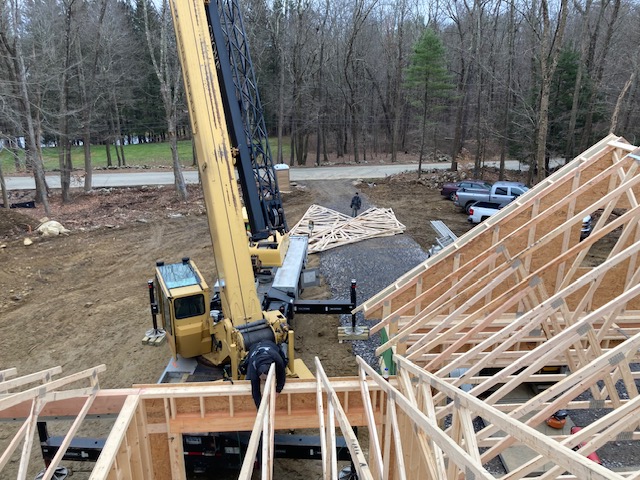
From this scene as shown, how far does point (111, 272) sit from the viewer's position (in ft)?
55.8

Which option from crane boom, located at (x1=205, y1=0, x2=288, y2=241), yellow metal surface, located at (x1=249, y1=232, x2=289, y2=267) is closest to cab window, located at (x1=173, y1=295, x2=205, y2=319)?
crane boom, located at (x1=205, y1=0, x2=288, y2=241)

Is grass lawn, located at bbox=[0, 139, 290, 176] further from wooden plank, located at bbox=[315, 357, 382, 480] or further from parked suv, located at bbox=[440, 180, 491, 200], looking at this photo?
wooden plank, located at bbox=[315, 357, 382, 480]

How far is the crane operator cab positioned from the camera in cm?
709

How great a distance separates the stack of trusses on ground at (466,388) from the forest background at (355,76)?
13027 mm

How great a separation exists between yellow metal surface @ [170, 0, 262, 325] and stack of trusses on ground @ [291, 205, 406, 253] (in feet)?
37.3

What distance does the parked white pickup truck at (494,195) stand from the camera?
2303 cm

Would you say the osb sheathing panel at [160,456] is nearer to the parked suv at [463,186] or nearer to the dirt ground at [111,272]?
the dirt ground at [111,272]

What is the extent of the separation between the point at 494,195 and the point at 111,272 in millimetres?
18716

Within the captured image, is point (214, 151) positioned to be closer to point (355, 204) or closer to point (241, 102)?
point (241, 102)

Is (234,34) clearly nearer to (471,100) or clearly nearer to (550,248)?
(550,248)

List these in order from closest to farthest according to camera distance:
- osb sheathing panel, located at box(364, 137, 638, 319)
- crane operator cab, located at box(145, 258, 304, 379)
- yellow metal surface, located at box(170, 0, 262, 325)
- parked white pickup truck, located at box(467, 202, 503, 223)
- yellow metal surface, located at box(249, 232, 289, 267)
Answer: yellow metal surface, located at box(170, 0, 262, 325), crane operator cab, located at box(145, 258, 304, 379), osb sheathing panel, located at box(364, 137, 638, 319), yellow metal surface, located at box(249, 232, 289, 267), parked white pickup truck, located at box(467, 202, 503, 223)

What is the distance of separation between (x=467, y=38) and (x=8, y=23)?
35357 millimetres

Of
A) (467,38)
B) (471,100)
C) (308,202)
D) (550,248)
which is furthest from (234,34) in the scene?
(471,100)

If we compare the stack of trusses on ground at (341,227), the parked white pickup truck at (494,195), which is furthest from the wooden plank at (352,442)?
the parked white pickup truck at (494,195)
